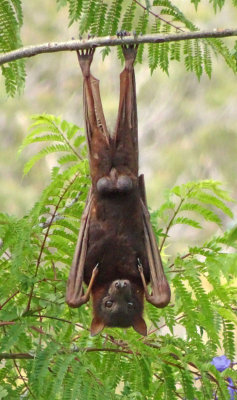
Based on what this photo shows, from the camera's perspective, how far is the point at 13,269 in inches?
138

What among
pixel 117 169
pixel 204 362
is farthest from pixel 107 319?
pixel 117 169

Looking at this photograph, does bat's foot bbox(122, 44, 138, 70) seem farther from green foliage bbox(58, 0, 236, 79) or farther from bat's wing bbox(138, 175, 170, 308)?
bat's wing bbox(138, 175, 170, 308)

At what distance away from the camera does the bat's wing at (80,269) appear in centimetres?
383

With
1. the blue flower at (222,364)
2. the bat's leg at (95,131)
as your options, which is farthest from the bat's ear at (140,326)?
the bat's leg at (95,131)

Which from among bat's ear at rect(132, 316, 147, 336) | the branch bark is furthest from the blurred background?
the branch bark

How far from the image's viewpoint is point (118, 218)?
448 cm

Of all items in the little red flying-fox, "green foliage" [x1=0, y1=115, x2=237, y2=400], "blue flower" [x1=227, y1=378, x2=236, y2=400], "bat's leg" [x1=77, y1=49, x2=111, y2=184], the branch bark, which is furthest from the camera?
"bat's leg" [x1=77, y1=49, x2=111, y2=184]

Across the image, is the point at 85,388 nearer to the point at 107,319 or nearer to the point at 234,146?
the point at 107,319

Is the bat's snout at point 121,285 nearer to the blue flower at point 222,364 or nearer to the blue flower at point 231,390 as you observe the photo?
the blue flower at point 222,364

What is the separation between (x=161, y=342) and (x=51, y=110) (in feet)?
69.5

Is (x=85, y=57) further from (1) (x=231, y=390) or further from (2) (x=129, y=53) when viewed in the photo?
(1) (x=231, y=390)

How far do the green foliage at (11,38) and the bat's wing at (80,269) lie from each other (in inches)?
30.3

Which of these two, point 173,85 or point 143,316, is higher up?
point 173,85

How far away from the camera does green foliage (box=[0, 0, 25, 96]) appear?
13.1 ft
